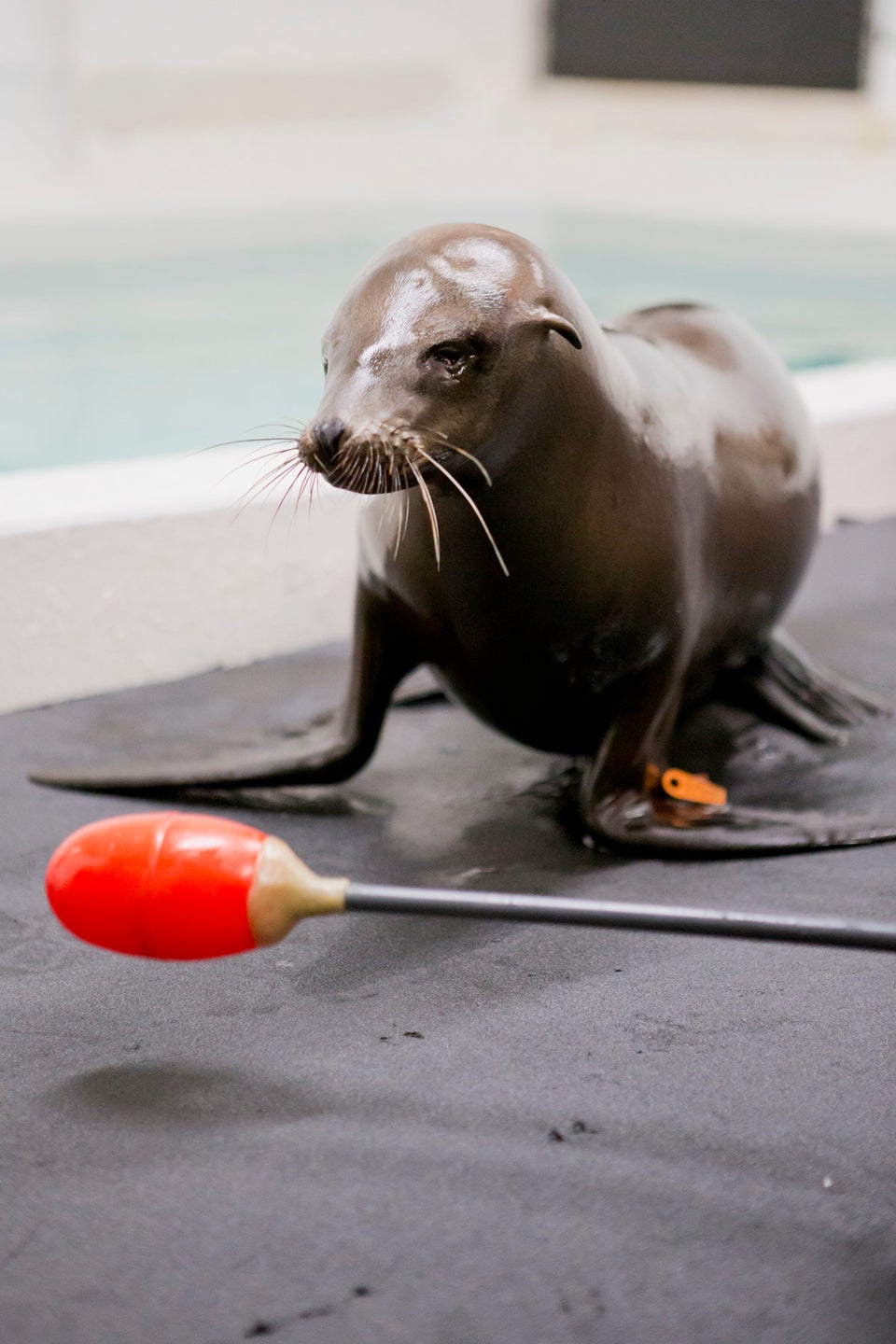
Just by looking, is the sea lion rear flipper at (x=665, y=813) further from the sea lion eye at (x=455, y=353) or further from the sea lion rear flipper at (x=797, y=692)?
the sea lion eye at (x=455, y=353)

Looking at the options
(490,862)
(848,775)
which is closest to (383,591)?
(490,862)

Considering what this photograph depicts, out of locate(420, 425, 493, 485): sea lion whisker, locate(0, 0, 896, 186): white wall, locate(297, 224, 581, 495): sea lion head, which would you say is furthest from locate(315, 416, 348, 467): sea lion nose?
locate(0, 0, 896, 186): white wall

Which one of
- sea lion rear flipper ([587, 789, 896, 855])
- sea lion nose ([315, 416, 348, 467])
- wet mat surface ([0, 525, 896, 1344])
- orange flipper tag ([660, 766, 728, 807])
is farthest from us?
orange flipper tag ([660, 766, 728, 807])

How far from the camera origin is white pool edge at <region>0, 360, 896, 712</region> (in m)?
2.54

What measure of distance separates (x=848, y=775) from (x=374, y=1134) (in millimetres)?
1181

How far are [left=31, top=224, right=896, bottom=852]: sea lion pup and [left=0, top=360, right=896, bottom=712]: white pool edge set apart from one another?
461 mm

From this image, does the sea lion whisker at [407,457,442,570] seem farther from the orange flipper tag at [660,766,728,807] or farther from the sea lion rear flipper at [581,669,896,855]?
the orange flipper tag at [660,766,728,807]

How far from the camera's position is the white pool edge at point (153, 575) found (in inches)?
100.0

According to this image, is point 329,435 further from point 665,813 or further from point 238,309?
point 238,309

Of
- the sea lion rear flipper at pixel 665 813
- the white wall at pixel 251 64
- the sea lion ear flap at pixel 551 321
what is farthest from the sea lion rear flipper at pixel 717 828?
the white wall at pixel 251 64

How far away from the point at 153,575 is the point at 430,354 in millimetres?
1163

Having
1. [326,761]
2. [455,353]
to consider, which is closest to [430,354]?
[455,353]

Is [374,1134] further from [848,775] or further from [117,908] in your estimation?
[848,775]

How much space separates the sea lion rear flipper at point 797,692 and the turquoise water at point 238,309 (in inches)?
91.1
